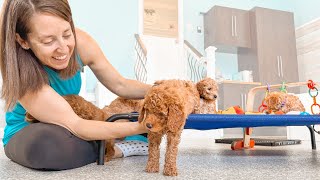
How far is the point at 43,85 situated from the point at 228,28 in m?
4.01

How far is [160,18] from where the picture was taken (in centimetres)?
507

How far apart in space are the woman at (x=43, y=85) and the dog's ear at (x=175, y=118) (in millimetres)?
118

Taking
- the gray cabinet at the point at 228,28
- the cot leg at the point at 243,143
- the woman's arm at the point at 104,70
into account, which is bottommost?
the cot leg at the point at 243,143

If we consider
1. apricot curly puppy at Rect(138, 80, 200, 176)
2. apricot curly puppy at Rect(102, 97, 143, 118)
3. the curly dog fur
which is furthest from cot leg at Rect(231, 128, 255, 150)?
apricot curly puppy at Rect(138, 80, 200, 176)

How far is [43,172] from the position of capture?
3.74ft

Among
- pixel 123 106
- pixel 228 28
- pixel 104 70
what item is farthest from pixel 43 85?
pixel 228 28

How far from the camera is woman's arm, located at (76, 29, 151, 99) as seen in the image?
1.36 m

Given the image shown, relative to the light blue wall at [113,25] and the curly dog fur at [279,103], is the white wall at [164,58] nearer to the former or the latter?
the light blue wall at [113,25]

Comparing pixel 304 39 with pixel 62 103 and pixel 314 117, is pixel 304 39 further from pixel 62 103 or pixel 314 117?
pixel 62 103

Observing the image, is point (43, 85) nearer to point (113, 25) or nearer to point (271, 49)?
point (113, 25)

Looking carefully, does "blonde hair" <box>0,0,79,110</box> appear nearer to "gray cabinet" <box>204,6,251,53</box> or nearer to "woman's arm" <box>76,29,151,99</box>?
"woman's arm" <box>76,29,151,99</box>

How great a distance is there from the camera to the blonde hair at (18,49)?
3.50 ft

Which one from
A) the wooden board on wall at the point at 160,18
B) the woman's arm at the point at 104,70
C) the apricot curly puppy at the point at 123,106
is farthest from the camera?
the wooden board on wall at the point at 160,18

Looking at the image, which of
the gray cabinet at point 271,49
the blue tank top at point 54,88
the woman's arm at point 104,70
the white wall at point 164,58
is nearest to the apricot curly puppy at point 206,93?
the woman's arm at point 104,70
